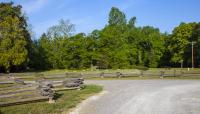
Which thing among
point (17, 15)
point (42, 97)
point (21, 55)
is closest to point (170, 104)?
point (42, 97)

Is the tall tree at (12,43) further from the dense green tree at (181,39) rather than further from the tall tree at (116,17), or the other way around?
the dense green tree at (181,39)

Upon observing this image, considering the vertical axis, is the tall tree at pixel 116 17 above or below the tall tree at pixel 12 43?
above

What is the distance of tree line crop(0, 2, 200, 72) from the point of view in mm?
60031

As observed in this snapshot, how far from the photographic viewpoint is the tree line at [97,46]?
2363 inches

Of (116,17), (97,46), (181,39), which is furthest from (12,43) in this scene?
(181,39)

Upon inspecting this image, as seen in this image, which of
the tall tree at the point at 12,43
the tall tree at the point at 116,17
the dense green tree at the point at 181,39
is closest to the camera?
the tall tree at the point at 12,43

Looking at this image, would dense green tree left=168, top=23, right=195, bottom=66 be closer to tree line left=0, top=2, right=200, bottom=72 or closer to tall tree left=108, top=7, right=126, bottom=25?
tree line left=0, top=2, right=200, bottom=72

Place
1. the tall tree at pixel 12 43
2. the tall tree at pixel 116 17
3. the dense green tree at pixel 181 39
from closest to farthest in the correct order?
the tall tree at pixel 12 43, the dense green tree at pixel 181 39, the tall tree at pixel 116 17

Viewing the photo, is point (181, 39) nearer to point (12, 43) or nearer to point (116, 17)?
point (116, 17)

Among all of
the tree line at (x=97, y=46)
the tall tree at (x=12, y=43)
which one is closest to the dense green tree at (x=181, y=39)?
the tree line at (x=97, y=46)

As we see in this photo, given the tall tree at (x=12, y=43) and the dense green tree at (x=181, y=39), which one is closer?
the tall tree at (x=12, y=43)

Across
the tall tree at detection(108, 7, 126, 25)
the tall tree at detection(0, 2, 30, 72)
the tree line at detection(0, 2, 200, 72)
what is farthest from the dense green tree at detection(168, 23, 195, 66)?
the tall tree at detection(0, 2, 30, 72)

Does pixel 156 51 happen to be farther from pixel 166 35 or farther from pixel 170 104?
pixel 170 104

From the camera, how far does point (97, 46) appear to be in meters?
83.1
